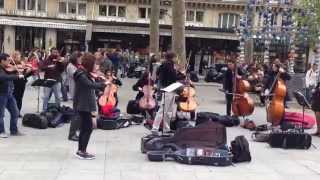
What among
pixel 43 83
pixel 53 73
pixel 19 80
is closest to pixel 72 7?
pixel 53 73

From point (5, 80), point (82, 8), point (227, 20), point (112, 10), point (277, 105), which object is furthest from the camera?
point (227, 20)

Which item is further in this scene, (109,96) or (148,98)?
(148,98)

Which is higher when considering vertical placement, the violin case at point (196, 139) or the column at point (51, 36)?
the column at point (51, 36)

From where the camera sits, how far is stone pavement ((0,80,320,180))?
29.9ft

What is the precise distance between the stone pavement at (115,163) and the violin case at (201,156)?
139 mm

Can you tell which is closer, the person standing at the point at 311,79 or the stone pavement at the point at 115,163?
the stone pavement at the point at 115,163

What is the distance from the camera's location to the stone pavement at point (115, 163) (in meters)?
9.12

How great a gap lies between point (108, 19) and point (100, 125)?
4407 cm

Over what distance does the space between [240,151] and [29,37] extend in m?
46.7

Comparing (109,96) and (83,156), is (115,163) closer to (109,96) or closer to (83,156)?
(83,156)

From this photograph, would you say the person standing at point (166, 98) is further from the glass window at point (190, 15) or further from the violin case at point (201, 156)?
the glass window at point (190, 15)

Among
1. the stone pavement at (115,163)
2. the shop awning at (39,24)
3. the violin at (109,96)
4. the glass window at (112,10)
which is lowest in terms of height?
the stone pavement at (115,163)

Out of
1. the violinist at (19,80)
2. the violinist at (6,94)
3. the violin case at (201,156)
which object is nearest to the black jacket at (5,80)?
the violinist at (6,94)

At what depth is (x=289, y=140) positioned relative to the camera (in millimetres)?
12055
